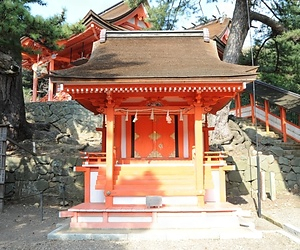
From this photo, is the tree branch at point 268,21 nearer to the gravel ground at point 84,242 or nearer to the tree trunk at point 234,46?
the tree trunk at point 234,46

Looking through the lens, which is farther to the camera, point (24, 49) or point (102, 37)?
point (102, 37)

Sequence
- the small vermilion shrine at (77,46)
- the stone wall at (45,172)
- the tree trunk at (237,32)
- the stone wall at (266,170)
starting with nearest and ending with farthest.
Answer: the stone wall at (45,172) < the stone wall at (266,170) < the tree trunk at (237,32) < the small vermilion shrine at (77,46)

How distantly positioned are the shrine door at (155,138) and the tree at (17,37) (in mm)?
3121

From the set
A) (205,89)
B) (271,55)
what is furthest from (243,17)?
(205,89)

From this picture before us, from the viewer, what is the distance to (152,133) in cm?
859

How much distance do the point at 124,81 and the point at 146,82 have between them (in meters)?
0.47

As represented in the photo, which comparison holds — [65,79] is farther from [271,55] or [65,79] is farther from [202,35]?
[271,55]

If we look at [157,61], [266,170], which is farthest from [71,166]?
[266,170]

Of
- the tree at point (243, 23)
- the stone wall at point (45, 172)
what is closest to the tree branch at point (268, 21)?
the tree at point (243, 23)

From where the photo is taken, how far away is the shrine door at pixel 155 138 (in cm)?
853

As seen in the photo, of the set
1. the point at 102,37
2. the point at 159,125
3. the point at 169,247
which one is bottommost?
the point at 169,247

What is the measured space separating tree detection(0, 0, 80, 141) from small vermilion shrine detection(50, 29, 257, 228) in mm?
1194

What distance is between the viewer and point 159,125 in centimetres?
860

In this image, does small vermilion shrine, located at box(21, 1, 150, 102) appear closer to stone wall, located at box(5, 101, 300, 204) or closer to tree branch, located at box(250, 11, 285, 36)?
stone wall, located at box(5, 101, 300, 204)
